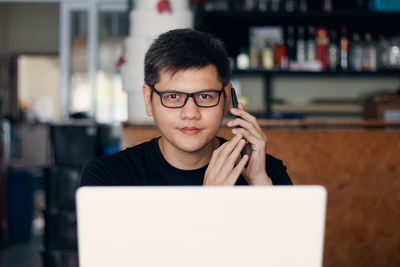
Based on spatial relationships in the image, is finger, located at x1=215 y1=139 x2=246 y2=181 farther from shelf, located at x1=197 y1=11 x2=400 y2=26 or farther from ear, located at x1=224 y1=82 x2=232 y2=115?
shelf, located at x1=197 y1=11 x2=400 y2=26

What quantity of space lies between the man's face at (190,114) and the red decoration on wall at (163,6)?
152 cm

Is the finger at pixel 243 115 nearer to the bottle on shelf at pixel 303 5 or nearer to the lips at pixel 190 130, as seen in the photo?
the lips at pixel 190 130

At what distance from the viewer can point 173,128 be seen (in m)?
1.10

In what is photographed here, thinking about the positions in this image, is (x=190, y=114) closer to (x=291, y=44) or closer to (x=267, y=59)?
(x=267, y=59)

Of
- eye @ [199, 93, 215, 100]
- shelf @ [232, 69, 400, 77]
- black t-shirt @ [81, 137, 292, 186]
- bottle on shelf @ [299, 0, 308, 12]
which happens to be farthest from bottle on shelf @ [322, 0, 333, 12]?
eye @ [199, 93, 215, 100]

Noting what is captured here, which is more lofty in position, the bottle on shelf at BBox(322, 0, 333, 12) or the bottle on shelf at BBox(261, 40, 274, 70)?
the bottle on shelf at BBox(322, 0, 333, 12)

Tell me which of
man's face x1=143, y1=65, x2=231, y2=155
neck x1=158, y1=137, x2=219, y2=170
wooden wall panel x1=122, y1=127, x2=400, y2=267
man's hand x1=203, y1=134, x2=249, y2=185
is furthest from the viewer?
wooden wall panel x1=122, y1=127, x2=400, y2=267

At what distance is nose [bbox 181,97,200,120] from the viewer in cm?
106

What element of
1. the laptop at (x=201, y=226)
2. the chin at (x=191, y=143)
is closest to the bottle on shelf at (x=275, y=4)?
the chin at (x=191, y=143)

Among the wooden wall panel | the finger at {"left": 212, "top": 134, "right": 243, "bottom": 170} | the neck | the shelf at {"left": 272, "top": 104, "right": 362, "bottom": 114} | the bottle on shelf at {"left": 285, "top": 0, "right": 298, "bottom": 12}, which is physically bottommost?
the wooden wall panel

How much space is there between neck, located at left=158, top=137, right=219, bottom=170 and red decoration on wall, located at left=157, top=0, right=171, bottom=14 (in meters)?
1.49

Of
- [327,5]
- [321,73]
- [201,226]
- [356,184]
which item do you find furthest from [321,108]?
[201,226]

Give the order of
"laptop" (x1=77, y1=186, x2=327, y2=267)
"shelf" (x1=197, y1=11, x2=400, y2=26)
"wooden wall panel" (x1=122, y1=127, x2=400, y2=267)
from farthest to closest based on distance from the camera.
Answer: "shelf" (x1=197, y1=11, x2=400, y2=26) < "wooden wall panel" (x1=122, y1=127, x2=400, y2=267) < "laptop" (x1=77, y1=186, x2=327, y2=267)

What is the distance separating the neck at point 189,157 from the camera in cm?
117
